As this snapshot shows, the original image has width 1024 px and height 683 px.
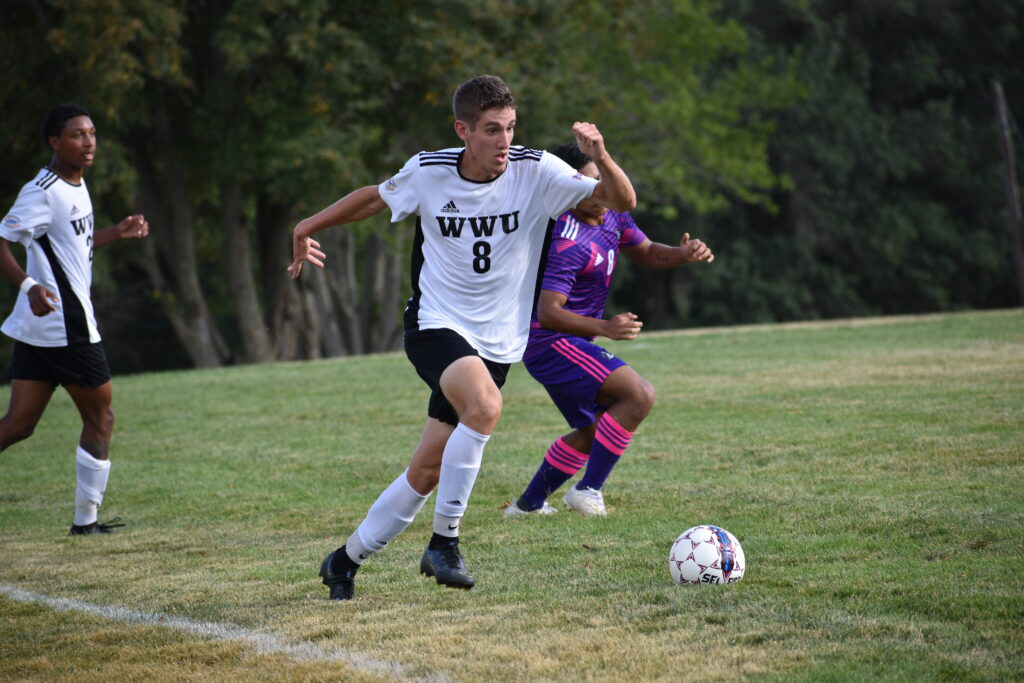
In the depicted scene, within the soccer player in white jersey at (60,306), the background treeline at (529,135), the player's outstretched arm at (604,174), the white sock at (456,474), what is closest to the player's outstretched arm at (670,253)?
the player's outstretched arm at (604,174)

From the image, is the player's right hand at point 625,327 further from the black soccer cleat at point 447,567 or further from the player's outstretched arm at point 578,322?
the black soccer cleat at point 447,567

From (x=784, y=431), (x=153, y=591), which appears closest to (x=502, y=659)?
(x=153, y=591)

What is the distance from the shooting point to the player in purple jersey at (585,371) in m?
7.17

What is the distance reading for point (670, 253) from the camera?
706 cm

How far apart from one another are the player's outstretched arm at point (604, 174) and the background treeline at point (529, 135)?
17.7 m

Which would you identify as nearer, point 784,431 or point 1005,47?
point 784,431

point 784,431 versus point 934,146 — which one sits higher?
point 784,431

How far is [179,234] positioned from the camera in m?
26.4

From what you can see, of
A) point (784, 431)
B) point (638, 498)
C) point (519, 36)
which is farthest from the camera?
point (519, 36)

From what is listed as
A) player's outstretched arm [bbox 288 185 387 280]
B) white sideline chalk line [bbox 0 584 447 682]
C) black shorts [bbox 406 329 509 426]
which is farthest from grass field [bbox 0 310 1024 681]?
player's outstretched arm [bbox 288 185 387 280]

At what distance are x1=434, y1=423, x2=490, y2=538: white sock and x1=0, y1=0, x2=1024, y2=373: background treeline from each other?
1778 centimetres

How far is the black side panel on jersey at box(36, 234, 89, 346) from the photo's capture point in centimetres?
742

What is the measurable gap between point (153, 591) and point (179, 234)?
849 inches

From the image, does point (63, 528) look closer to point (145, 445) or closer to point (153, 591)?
point (153, 591)
